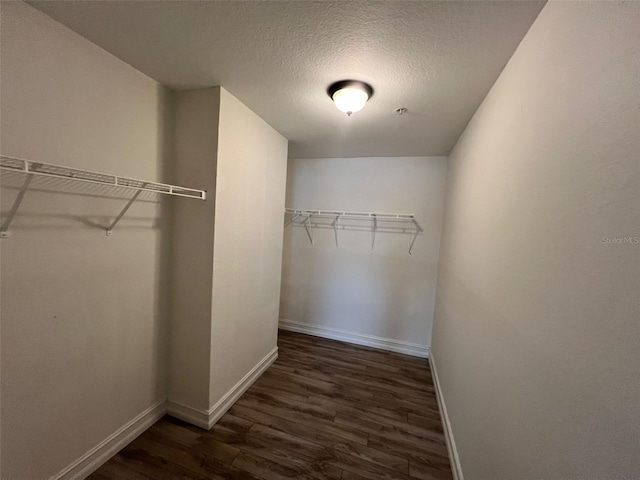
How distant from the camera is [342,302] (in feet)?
10.5

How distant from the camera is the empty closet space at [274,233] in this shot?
615 millimetres

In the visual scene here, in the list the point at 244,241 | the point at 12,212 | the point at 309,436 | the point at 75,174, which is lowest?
the point at 309,436

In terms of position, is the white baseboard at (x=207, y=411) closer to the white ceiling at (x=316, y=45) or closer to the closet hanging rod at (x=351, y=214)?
the closet hanging rod at (x=351, y=214)

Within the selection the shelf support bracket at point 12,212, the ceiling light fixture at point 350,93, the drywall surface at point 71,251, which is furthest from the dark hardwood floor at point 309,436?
the ceiling light fixture at point 350,93

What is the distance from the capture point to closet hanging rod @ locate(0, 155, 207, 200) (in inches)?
33.4

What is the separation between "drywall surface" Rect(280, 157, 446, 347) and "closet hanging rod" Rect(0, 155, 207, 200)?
1800mm

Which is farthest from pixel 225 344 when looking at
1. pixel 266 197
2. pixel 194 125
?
pixel 194 125

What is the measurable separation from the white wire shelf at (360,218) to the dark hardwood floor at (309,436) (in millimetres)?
1571

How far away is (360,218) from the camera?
307cm

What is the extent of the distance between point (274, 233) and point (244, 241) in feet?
1.69

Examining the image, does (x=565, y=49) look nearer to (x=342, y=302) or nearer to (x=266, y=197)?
(x=266, y=197)

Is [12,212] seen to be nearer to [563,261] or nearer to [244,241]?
[244,241]

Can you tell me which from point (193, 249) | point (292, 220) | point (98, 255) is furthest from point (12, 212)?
point (292, 220)

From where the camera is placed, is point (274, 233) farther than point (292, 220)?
No
